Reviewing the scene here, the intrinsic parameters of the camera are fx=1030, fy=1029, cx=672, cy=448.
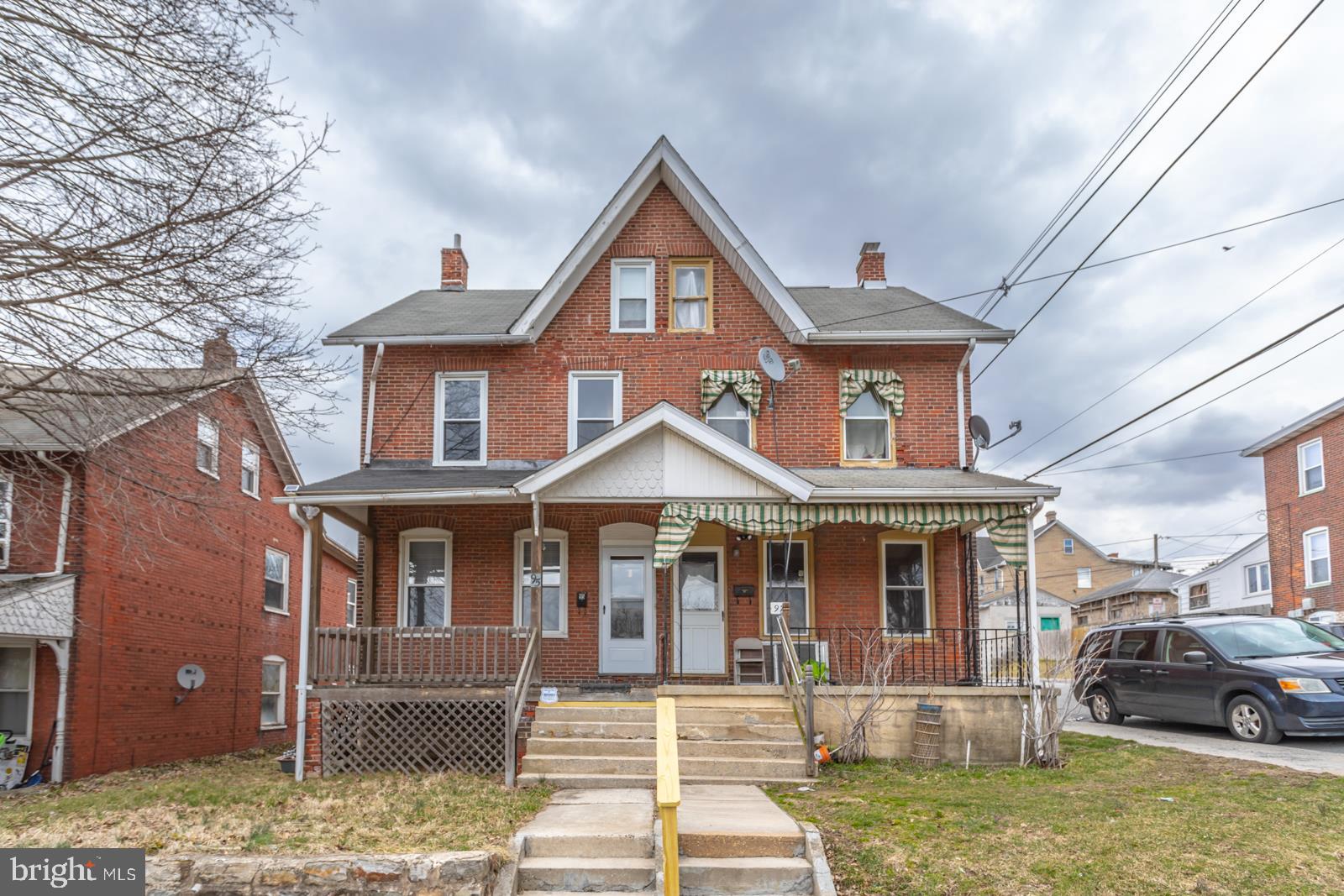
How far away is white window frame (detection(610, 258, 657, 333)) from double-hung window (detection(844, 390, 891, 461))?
11.6 ft

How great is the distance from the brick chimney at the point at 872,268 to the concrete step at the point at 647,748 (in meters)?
10.4

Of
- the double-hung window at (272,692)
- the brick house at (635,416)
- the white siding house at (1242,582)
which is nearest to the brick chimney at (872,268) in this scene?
the brick house at (635,416)

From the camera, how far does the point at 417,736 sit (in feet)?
42.0

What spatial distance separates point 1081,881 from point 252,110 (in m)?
9.00

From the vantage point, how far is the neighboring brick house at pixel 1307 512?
2650 cm

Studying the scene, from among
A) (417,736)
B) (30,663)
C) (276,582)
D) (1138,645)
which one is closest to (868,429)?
(1138,645)

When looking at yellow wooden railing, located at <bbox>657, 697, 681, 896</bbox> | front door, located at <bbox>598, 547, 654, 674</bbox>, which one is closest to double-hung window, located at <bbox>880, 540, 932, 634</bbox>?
front door, located at <bbox>598, 547, 654, 674</bbox>

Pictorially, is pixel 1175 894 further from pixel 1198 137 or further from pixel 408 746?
pixel 408 746

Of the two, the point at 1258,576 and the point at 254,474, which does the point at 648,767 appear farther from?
the point at 1258,576

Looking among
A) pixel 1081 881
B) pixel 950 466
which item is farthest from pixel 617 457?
pixel 1081 881

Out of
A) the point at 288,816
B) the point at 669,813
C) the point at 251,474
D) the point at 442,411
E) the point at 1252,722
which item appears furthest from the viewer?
the point at 251,474

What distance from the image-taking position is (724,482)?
13.7 metres

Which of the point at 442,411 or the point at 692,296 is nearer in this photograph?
the point at 442,411

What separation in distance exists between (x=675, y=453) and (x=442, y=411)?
4618 mm
